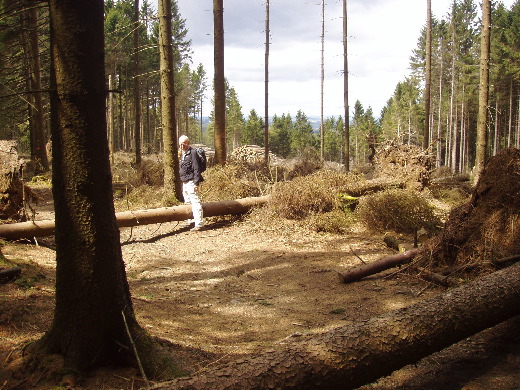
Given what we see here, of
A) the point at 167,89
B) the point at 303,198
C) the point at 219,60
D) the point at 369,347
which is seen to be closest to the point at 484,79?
the point at 303,198

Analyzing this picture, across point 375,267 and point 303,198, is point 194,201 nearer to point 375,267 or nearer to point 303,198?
point 303,198

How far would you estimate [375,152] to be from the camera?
16.3m

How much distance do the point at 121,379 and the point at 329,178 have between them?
9.34m

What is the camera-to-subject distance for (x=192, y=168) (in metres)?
10.2

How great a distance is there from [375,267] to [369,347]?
3.64 meters

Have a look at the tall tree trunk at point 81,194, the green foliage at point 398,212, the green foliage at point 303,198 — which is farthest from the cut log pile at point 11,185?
the green foliage at point 398,212

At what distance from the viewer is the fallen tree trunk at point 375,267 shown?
253 inches

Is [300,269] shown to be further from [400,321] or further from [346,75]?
[346,75]

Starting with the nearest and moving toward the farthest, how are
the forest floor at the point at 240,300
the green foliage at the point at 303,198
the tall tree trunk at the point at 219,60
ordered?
the forest floor at the point at 240,300 → the green foliage at the point at 303,198 → the tall tree trunk at the point at 219,60

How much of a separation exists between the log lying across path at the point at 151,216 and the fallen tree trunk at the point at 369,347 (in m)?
6.59

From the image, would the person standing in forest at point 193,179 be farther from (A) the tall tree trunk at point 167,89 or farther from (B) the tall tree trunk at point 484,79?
(B) the tall tree trunk at point 484,79

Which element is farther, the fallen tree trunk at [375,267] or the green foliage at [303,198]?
the green foliage at [303,198]

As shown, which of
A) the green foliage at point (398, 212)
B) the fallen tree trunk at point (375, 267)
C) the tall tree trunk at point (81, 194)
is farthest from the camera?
the green foliage at point (398, 212)

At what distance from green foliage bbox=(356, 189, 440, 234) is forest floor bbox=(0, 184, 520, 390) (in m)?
0.46
